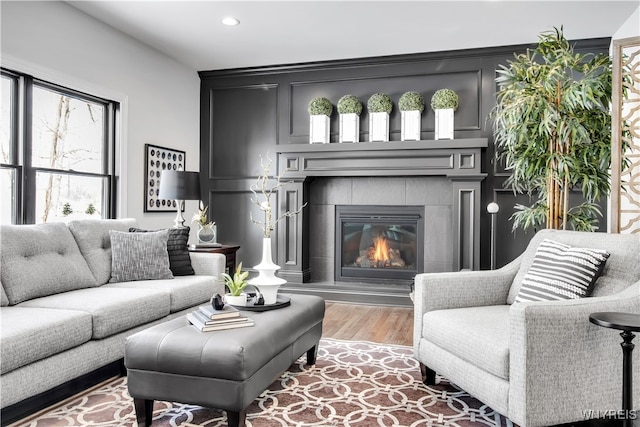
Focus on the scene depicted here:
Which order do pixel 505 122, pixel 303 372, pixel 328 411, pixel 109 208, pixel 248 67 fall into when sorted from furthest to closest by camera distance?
pixel 248 67, pixel 109 208, pixel 505 122, pixel 303 372, pixel 328 411

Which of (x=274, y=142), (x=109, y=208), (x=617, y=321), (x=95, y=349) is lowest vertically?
(x=95, y=349)

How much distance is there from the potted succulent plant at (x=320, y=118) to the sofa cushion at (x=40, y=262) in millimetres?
2745

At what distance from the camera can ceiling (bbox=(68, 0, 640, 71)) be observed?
12.4 ft

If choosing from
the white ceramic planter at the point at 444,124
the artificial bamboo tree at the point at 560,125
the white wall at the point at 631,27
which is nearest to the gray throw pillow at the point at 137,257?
the artificial bamboo tree at the point at 560,125

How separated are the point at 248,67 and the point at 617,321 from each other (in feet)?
15.5

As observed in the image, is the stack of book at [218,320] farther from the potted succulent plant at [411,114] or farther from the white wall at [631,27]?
the white wall at [631,27]

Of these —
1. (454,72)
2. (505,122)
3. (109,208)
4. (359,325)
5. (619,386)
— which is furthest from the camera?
(454,72)

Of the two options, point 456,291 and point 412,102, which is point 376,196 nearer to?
point 412,102

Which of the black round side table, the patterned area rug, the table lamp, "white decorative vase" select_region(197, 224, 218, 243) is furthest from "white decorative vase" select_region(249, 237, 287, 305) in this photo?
"white decorative vase" select_region(197, 224, 218, 243)

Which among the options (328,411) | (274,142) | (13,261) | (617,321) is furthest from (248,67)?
(617,321)

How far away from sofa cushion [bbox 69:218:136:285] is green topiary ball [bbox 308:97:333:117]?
2.53 m

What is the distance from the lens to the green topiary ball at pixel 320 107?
16.8 ft

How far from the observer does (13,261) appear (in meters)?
2.65

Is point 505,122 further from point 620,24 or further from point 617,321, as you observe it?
point 617,321
